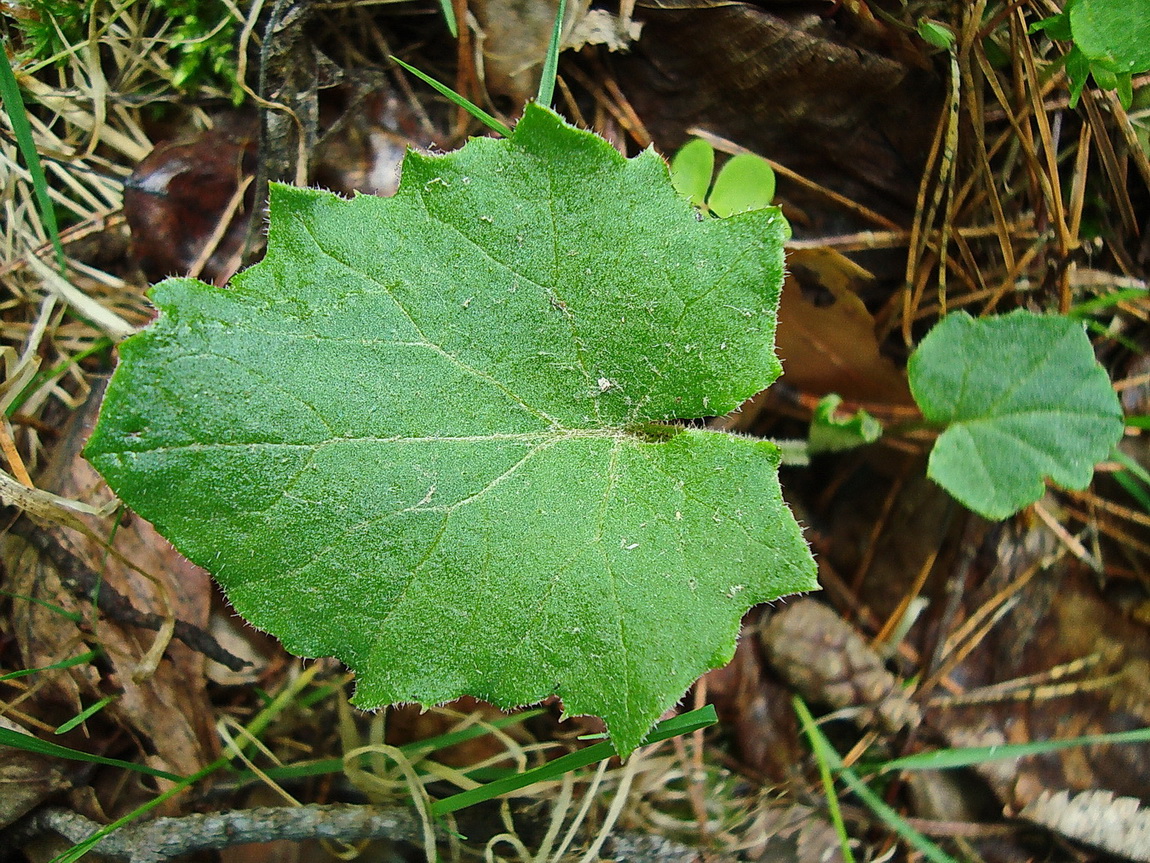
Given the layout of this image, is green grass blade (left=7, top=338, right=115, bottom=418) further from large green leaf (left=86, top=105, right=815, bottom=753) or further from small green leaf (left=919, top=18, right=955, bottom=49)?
small green leaf (left=919, top=18, right=955, bottom=49)

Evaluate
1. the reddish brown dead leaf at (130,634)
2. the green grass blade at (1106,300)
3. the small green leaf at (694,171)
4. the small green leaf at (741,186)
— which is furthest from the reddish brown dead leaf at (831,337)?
the reddish brown dead leaf at (130,634)

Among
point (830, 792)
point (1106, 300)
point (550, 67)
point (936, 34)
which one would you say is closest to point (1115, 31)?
point (936, 34)

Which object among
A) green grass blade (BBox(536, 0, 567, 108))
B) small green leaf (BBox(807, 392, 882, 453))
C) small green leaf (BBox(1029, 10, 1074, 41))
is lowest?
small green leaf (BBox(807, 392, 882, 453))

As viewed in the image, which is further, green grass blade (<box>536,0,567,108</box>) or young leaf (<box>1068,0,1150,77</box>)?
green grass blade (<box>536,0,567,108</box>)

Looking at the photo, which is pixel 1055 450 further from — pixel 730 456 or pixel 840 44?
pixel 840 44

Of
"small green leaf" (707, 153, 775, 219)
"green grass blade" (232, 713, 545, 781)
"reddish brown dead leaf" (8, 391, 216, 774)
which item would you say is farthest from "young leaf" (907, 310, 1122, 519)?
"reddish brown dead leaf" (8, 391, 216, 774)

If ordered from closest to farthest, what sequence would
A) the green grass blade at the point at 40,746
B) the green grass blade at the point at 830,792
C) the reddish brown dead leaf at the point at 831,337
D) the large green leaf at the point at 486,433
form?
the large green leaf at the point at 486,433 → the green grass blade at the point at 40,746 → the green grass blade at the point at 830,792 → the reddish brown dead leaf at the point at 831,337

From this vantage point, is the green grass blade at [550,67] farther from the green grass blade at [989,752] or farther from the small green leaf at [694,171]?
the green grass blade at [989,752]
